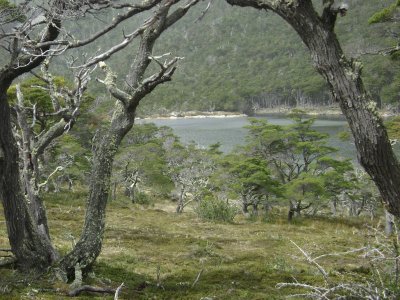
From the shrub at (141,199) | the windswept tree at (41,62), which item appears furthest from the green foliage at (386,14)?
the shrub at (141,199)

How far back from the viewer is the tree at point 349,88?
3.22m

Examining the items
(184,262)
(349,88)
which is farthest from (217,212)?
(349,88)

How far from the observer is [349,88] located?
10.6 ft

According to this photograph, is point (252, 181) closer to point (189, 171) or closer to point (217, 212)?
point (217, 212)

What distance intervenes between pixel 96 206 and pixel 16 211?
2.99 feet

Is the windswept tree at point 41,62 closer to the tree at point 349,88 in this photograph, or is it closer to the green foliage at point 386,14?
the tree at point 349,88

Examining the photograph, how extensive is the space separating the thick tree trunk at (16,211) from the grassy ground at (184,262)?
0.80 ft

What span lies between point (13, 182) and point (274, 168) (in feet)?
82.3

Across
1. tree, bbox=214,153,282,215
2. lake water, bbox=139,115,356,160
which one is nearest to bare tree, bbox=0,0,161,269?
tree, bbox=214,153,282,215

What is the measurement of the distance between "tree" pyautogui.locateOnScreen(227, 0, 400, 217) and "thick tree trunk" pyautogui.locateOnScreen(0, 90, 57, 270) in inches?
121

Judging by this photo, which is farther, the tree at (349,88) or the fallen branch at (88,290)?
the fallen branch at (88,290)

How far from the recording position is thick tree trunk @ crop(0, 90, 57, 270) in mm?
4383

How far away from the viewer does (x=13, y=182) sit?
179 inches

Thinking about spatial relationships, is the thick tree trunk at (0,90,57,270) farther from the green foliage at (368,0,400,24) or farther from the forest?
the green foliage at (368,0,400,24)
